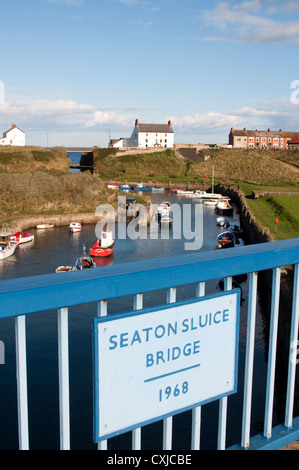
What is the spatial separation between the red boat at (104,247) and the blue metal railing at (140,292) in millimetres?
29436

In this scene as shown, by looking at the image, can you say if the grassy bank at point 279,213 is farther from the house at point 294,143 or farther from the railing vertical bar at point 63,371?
the house at point 294,143

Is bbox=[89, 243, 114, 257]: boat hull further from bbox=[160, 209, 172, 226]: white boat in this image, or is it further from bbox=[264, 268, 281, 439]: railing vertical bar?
bbox=[264, 268, 281, 439]: railing vertical bar

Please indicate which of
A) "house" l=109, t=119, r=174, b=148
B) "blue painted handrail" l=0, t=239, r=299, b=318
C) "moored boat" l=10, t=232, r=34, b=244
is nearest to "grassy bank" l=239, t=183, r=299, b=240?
"moored boat" l=10, t=232, r=34, b=244

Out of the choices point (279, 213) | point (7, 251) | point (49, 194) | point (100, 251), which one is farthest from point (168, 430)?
point (49, 194)

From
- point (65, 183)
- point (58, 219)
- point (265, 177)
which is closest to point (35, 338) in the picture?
point (58, 219)

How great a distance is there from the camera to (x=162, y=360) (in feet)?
6.95

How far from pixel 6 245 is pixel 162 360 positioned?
103 feet

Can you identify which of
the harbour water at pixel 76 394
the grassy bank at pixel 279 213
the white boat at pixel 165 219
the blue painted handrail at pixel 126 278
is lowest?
the harbour water at pixel 76 394

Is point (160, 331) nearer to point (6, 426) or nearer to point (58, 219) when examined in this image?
point (6, 426)

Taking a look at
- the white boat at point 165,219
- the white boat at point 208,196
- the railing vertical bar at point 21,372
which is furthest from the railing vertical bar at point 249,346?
the white boat at point 208,196

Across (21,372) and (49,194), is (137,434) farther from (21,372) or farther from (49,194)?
(49,194)

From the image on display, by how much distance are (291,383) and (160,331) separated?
43.3 inches

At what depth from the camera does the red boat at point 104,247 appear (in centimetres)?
3190
